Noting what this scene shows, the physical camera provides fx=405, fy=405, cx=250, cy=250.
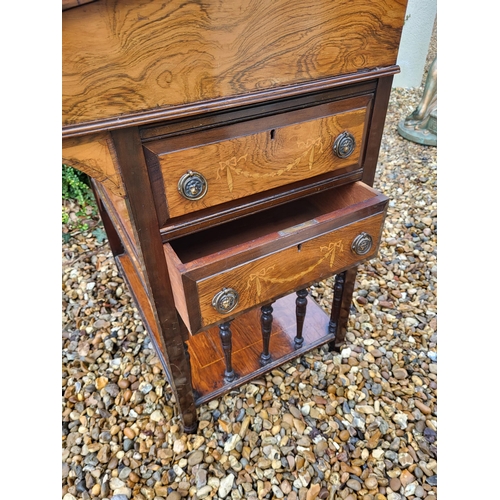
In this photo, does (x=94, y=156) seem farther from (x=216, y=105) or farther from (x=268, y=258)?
(x=268, y=258)

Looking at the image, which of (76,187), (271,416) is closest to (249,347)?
(271,416)

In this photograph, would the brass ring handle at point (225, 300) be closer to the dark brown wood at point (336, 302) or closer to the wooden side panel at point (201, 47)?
the wooden side panel at point (201, 47)

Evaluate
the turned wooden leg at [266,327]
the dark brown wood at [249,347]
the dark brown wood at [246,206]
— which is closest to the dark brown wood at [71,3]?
the dark brown wood at [246,206]

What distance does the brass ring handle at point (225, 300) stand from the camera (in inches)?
37.9

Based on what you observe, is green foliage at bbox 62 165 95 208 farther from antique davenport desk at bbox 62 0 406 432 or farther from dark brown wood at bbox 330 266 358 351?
dark brown wood at bbox 330 266 358 351

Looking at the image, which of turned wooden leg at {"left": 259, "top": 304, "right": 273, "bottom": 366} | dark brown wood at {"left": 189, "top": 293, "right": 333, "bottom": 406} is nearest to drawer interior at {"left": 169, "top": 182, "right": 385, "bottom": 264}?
turned wooden leg at {"left": 259, "top": 304, "right": 273, "bottom": 366}

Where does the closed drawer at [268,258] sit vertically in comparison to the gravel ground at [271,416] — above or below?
above

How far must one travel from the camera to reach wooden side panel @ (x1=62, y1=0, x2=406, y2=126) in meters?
0.67

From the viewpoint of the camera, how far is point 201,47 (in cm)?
74

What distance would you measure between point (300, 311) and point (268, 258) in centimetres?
50

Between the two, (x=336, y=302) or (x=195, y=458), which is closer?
(x=195, y=458)

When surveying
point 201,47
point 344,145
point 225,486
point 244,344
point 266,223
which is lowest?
point 225,486

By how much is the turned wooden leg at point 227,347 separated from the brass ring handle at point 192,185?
421 millimetres

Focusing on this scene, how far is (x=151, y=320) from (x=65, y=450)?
53 centimetres
